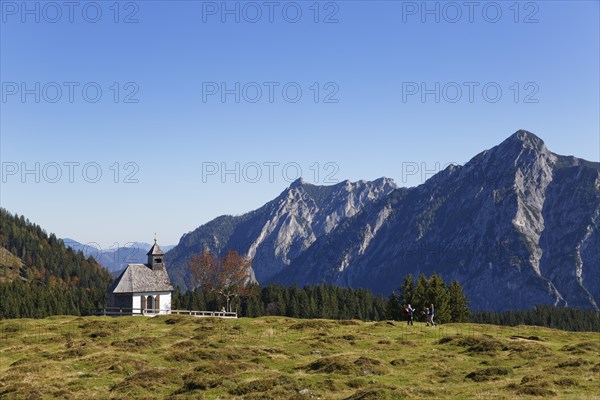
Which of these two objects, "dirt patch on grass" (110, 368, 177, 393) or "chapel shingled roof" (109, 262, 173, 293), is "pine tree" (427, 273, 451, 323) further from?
"dirt patch on grass" (110, 368, 177, 393)

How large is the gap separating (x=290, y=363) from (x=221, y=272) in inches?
3429

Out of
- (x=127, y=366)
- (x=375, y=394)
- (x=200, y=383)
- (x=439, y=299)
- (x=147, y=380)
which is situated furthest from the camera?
(x=439, y=299)

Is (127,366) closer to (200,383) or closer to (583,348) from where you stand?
(200,383)

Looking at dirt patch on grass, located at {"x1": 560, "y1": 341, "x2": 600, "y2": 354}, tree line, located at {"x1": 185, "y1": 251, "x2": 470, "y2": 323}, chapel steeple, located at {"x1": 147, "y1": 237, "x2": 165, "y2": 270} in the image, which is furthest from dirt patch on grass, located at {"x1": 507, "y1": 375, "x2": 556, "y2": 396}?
chapel steeple, located at {"x1": 147, "y1": 237, "x2": 165, "y2": 270}

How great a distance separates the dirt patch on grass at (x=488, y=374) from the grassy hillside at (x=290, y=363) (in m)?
0.07

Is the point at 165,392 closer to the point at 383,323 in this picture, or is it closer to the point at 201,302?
the point at 383,323

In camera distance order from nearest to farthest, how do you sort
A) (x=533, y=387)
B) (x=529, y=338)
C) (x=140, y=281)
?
(x=533, y=387)
(x=529, y=338)
(x=140, y=281)

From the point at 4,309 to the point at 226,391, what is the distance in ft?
436

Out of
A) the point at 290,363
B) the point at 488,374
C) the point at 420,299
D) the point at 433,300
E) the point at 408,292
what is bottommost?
the point at 433,300

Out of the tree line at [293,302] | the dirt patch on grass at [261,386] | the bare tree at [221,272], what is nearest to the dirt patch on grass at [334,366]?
the dirt patch on grass at [261,386]

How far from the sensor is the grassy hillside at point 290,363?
1432 inches

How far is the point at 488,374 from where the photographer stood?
40969mm

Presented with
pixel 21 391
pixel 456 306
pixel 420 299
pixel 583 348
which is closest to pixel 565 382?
pixel 583 348

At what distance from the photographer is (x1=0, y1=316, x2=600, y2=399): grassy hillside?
3638cm
